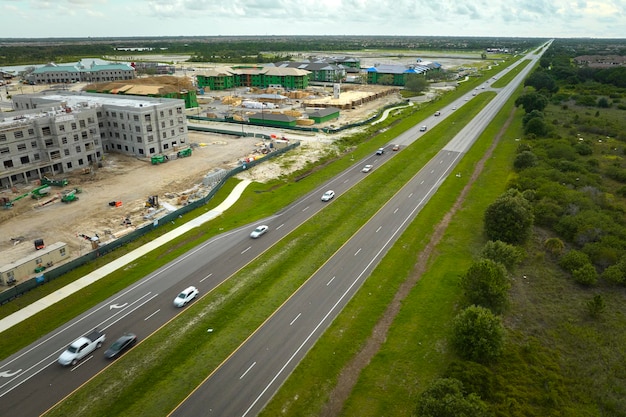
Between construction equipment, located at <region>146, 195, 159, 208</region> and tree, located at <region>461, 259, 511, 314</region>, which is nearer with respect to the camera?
tree, located at <region>461, 259, 511, 314</region>

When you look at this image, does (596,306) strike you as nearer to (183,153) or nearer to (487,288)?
(487,288)

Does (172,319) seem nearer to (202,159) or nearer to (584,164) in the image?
(202,159)

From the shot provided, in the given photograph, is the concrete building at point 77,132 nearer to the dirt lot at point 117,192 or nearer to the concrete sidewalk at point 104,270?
the dirt lot at point 117,192

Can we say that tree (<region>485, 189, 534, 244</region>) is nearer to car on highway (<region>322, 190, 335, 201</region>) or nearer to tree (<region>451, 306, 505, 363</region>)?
tree (<region>451, 306, 505, 363</region>)

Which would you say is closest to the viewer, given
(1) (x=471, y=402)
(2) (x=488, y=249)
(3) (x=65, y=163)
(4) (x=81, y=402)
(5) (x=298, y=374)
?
(1) (x=471, y=402)

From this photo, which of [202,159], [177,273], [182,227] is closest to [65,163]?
[202,159]

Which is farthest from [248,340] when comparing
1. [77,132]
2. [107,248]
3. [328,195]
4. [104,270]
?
[77,132]

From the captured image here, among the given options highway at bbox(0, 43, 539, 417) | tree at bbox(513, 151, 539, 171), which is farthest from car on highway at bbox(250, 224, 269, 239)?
tree at bbox(513, 151, 539, 171)
